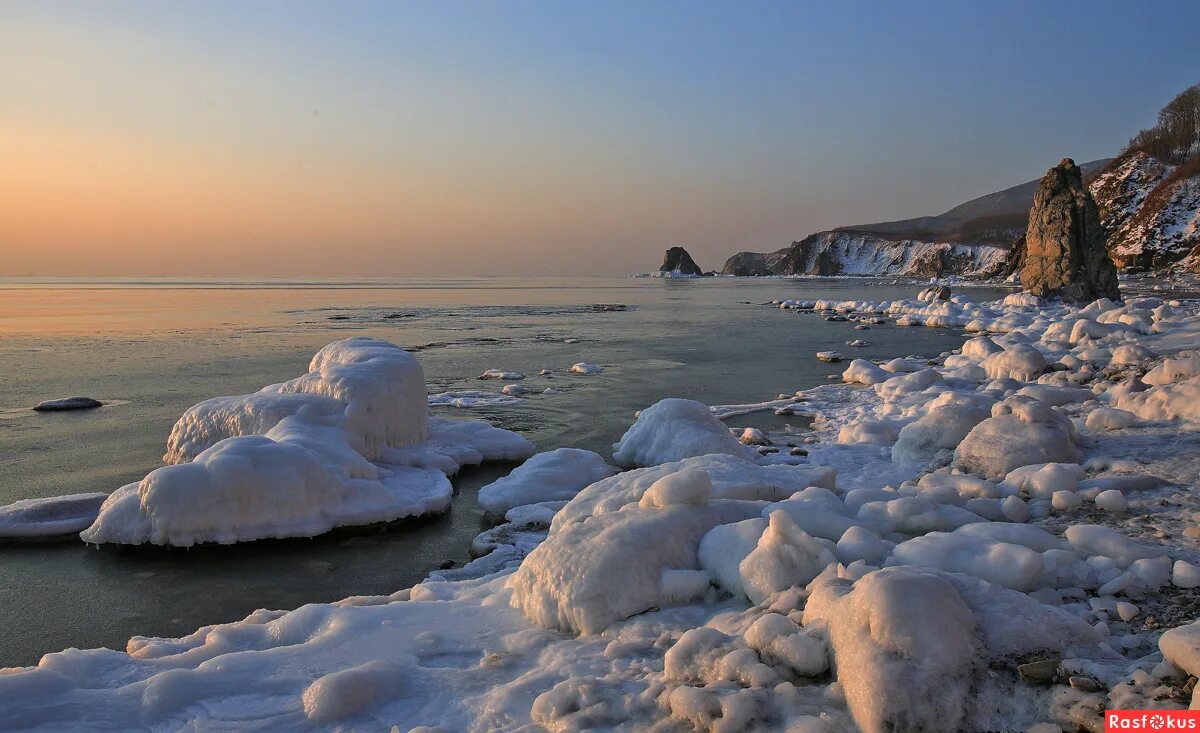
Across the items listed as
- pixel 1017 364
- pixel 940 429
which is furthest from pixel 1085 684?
pixel 1017 364

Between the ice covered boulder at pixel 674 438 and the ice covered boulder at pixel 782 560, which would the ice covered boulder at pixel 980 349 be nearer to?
the ice covered boulder at pixel 674 438

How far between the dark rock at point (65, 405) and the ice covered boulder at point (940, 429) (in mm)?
14160

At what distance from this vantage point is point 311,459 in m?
8.01

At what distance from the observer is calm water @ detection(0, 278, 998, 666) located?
20.5ft

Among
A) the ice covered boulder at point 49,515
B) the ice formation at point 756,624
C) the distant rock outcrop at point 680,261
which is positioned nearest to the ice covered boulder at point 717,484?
the ice formation at point 756,624

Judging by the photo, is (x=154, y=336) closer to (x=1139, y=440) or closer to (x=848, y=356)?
(x=848, y=356)

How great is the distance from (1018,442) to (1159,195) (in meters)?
81.6

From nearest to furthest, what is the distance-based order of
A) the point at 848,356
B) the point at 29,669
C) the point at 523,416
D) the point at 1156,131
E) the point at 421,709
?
the point at 421,709 → the point at 29,669 → the point at 523,416 → the point at 848,356 → the point at 1156,131

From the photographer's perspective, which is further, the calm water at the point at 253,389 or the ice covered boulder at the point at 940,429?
the ice covered boulder at the point at 940,429

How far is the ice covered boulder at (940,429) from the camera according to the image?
868cm

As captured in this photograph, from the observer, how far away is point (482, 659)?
13.9 ft

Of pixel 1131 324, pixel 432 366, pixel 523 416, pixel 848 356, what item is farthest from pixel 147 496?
pixel 1131 324

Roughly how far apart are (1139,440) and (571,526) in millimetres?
6079

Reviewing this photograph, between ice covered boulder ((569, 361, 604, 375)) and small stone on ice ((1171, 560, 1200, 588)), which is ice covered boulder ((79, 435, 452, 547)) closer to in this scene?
small stone on ice ((1171, 560, 1200, 588))
